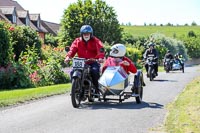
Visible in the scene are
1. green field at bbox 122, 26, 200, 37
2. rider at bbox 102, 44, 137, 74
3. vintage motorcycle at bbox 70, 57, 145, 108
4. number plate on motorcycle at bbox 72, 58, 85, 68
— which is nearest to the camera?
vintage motorcycle at bbox 70, 57, 145, 108

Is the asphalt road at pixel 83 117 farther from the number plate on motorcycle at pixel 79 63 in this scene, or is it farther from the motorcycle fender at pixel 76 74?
the number plate on motorcycle at pixel 79 63

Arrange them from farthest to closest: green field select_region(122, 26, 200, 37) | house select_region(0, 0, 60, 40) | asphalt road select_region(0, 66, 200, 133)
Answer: green field select_region(122, 26, 200, 37) < house select_region(0, 0, 60, 40) < asphalt road select_region(0, 66, 200, 133)

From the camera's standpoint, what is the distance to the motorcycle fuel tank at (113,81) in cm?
1157

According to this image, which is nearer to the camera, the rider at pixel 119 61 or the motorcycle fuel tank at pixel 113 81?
the motorcycle fuel tank at pixel 113 81

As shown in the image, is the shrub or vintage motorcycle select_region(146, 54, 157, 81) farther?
vintage motorcycle select_region(146, 54, 157, 81)

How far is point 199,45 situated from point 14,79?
90.3m

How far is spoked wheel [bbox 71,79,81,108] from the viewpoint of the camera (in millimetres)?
10984

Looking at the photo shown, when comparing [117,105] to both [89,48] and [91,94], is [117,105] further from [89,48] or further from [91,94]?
[89,48]

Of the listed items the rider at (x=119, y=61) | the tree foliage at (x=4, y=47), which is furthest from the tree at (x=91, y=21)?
the rider at (x=119, y=61)

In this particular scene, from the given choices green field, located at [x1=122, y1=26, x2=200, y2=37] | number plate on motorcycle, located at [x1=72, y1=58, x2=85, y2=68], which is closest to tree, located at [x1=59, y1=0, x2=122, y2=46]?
number plate on motorcycle, located at [x1=72, y1=58, x2=85, y2=68]

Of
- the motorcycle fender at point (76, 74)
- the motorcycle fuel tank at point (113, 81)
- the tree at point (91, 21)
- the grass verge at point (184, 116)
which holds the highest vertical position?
the tree at point (91, 21)

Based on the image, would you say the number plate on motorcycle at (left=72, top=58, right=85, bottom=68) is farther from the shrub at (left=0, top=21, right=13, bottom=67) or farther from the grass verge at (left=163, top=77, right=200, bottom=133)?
the shrub at (left=0, top=21, right=13, bottom=67)

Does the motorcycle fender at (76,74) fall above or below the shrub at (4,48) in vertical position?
below

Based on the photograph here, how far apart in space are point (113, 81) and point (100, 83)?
0.37m
